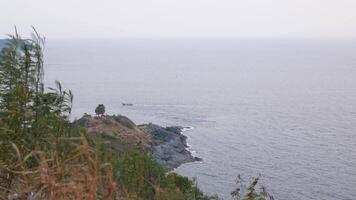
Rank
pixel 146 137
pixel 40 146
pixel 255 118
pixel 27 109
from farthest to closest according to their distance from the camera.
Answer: pixel 255 118 → pixel 146 137 → pixel 27 109 → pixel 40 146

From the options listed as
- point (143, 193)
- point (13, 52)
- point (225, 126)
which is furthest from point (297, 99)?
point (13, 52)

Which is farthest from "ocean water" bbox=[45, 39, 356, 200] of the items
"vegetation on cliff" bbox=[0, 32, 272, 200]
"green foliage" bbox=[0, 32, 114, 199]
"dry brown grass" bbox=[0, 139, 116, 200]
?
"dry brown grass" bbox=[0, 139, 116, 200]

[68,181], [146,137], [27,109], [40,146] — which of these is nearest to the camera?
[68,181]

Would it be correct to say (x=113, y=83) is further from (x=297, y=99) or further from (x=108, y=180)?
(x=108, y=180)

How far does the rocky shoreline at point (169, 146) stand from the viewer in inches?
2428

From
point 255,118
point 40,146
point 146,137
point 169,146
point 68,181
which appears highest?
point 68,181

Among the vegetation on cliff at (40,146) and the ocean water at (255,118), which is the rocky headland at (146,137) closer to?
the ocean water at (255,118)

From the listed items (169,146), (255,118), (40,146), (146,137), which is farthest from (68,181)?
(255,118)

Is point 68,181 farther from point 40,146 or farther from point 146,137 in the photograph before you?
point 146,137

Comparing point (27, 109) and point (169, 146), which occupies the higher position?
point (27, 109)

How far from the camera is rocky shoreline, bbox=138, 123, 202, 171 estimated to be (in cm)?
6168

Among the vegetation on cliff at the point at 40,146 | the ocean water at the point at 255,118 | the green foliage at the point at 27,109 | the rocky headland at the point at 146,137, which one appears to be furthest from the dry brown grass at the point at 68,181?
the rocky headland at the point at 146,137

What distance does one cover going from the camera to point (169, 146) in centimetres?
6775

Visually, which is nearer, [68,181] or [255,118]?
[68,181]
